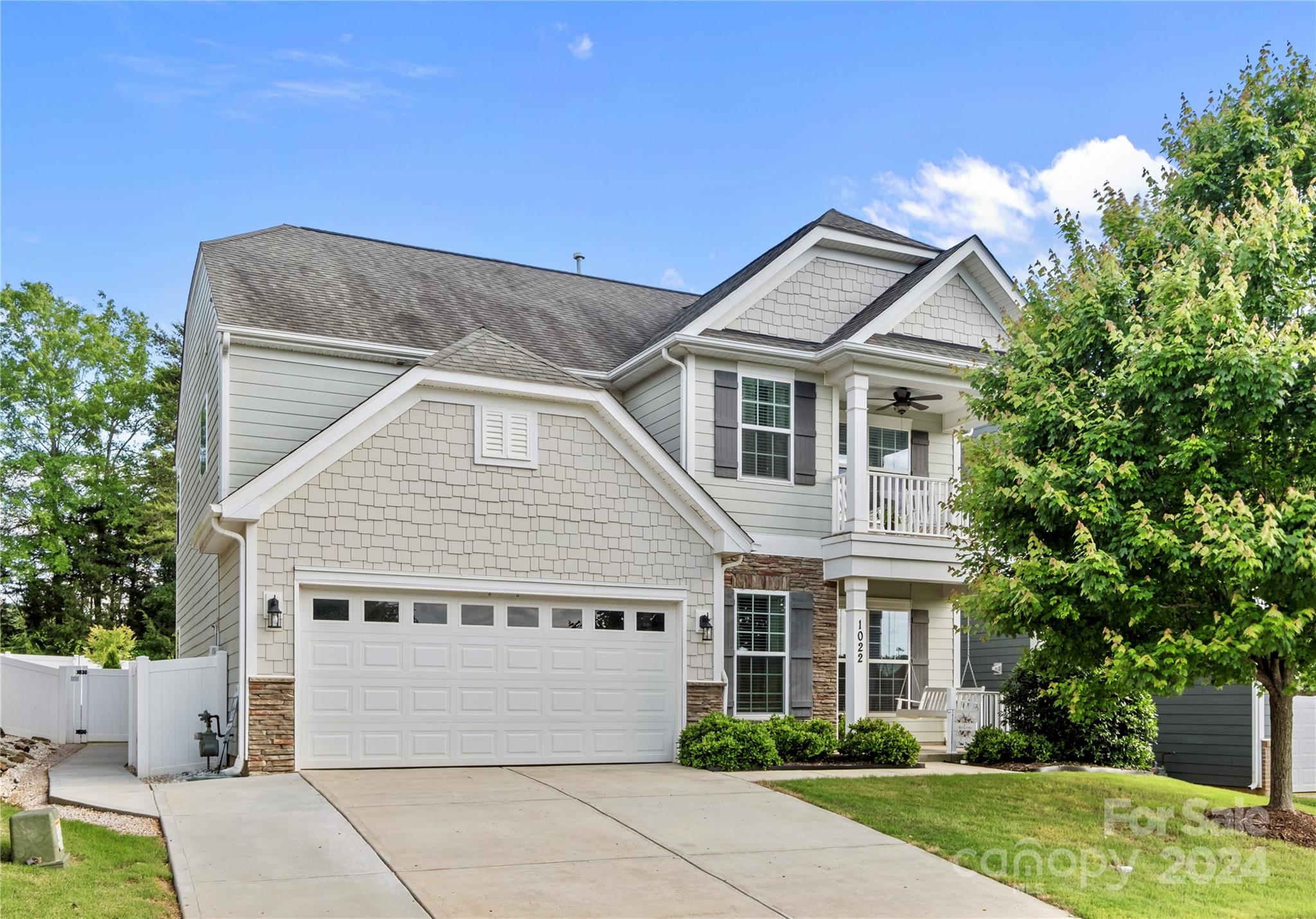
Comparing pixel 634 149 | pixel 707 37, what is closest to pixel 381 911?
pixel 707 37

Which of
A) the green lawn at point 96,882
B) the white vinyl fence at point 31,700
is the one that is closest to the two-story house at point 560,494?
the white vinyl fence at point 31,700

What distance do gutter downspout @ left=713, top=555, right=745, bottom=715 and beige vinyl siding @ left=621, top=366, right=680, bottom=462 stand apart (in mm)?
1907

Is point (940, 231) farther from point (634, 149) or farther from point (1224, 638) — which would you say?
point (1224, 638)

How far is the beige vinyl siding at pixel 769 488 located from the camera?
17.1m

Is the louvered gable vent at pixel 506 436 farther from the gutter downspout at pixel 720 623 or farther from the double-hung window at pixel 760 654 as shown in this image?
the double-hung window at pixel 760 654

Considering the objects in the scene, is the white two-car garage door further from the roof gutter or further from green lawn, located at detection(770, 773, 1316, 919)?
green lawn, located at detection(770, 773, 1316, 919)

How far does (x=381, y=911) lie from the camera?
298 inches

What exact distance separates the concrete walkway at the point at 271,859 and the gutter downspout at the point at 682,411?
288 inches

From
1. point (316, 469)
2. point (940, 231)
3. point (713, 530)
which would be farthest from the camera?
point (940, 231)

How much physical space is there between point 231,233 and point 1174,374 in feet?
47.5

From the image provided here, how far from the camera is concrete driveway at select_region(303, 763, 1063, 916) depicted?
8.11 m

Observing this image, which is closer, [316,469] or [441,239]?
[316,469]

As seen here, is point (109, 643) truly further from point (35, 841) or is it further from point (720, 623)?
point (35, 841)

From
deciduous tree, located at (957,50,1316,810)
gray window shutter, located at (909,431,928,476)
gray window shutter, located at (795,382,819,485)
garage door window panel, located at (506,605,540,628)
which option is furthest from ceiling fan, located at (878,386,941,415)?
garage door window panel, located at (506,605,540,628)
